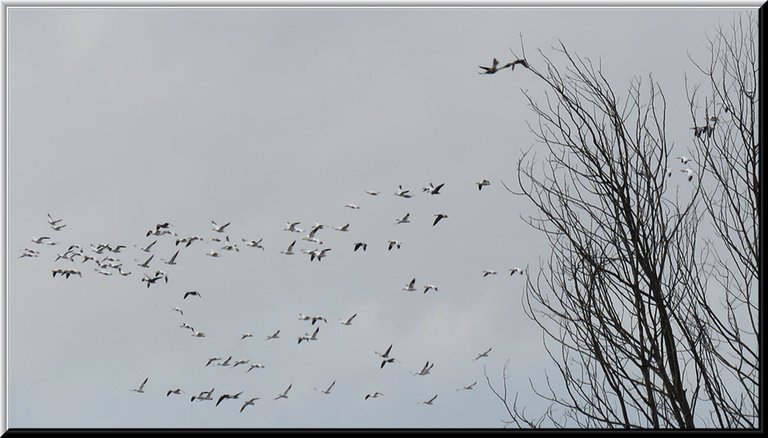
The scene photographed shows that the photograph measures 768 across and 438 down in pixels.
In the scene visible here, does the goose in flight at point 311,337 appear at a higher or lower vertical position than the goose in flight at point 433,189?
lower

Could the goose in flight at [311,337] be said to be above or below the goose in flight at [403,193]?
below

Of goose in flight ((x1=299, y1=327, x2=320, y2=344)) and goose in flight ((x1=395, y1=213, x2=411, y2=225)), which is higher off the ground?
goose in flight ((x1=395, y1=213, x2=411, y2=225))

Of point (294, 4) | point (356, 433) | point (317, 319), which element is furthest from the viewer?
point (317, 319)

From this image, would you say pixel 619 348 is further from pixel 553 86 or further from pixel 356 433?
pixel 356 433

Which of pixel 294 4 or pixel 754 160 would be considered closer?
pixel 294 4

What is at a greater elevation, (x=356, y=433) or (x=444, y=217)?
(x=444, y=217)

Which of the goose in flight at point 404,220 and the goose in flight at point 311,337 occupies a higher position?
the goose in flight at point 404,220

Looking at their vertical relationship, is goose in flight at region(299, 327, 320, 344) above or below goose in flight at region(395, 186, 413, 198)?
below

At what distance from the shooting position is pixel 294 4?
22.3 feet

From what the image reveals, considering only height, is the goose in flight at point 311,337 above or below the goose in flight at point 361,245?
below

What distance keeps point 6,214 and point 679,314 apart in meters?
5.02

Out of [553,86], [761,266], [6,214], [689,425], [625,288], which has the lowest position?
[6,214]

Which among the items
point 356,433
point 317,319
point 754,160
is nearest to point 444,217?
point 317,319

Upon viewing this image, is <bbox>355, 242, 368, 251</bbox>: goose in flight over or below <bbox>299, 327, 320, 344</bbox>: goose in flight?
over
